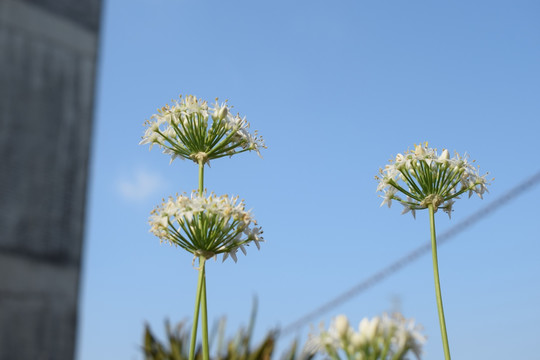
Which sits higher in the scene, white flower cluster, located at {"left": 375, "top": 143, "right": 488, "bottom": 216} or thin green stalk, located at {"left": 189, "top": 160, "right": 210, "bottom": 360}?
white flower cluster, located at {"left": 375, "top": 143, "right": 488, "bottom": 216}

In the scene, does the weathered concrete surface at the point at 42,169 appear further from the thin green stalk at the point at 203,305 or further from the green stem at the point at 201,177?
the green stem at the point at 201,177

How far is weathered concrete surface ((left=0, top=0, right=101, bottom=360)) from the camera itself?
2.37m

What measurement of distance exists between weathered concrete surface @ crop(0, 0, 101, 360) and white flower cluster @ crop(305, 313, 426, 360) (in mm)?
1734

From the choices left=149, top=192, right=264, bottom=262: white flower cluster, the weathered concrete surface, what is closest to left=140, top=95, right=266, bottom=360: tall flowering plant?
left=149, top=192, right=264, bottom=262: white flower cluster

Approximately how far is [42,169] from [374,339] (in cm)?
211

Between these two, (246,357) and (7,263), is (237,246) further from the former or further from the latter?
(7,263)

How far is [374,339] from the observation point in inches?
142

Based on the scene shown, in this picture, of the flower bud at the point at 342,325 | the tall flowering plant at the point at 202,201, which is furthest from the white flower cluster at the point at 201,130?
the flower bud at the point at 342,325

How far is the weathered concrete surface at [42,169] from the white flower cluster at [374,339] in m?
1.73

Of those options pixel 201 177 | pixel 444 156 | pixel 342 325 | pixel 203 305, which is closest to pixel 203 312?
pixel 203 305

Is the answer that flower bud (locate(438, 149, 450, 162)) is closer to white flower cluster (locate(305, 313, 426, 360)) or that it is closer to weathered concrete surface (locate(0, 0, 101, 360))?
white flower cluster (locate(305, 313, 426, 360))

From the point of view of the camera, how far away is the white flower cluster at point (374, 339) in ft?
11.9

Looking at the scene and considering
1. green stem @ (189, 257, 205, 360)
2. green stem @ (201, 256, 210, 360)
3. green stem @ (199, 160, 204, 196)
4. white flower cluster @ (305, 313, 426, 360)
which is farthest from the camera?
green stem @ (199, 160, 204, 196)

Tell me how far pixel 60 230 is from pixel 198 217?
3.08 m
